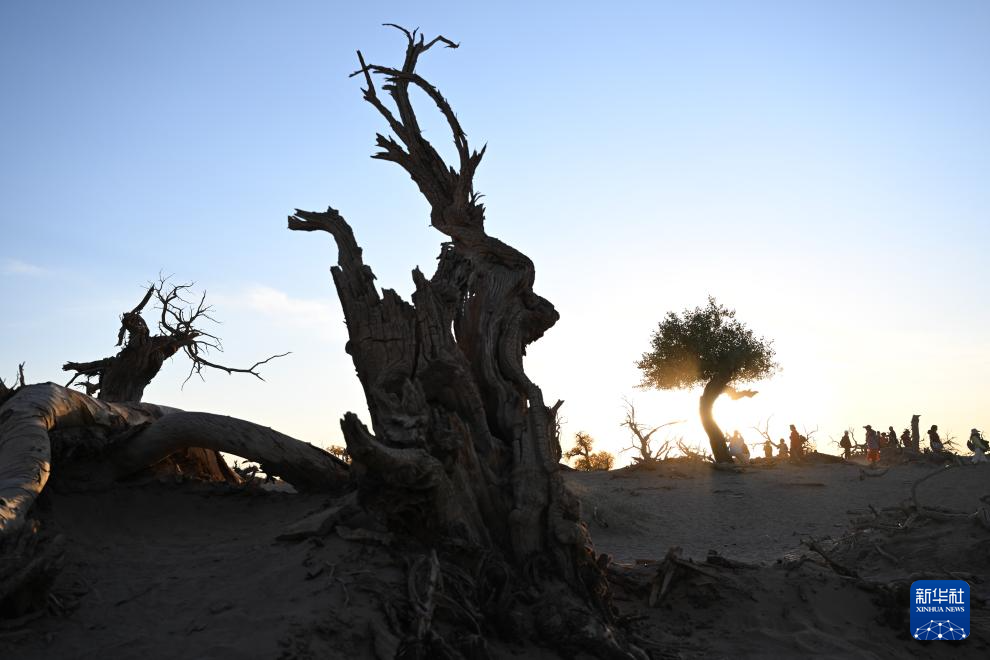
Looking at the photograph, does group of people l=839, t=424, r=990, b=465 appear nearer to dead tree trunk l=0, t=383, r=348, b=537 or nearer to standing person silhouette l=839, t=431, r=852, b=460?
standing person silhouette l=839, t=431, r=852, b=460

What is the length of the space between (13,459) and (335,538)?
310 cm

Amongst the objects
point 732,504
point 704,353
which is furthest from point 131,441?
point 704,353

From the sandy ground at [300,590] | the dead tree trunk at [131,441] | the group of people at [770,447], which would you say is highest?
the group of people at [770,447]

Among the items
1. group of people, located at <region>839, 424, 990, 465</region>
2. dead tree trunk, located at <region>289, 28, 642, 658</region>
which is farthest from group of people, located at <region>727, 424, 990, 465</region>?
dead tree trunk, located at <region>289, 28, 642, 658</region>

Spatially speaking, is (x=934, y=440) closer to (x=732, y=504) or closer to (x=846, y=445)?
(x=846, y=445)

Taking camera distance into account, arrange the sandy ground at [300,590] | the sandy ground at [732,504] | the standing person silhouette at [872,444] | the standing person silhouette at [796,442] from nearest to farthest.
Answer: the sandy ground at [300,590] → the sandy ground at [732,504] → the standing person silhouette at [872,444] → the standing person silhouette at [796,442]

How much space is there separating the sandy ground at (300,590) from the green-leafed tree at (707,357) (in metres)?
11.8

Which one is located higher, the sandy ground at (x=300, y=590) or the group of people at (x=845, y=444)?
the group of people at (x=845, y=444)

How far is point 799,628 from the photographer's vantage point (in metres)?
7.46

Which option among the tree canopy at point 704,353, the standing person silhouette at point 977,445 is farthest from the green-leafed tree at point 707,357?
the standing person silhouette at point 977,445

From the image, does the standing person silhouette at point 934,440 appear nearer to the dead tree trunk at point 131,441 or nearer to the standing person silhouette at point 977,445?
the standing person silhouette at point 977,445

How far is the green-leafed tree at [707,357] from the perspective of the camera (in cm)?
2511

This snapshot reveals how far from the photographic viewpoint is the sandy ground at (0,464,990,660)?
4.87 m

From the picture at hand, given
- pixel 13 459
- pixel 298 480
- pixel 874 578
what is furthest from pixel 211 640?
pixel 874 578
